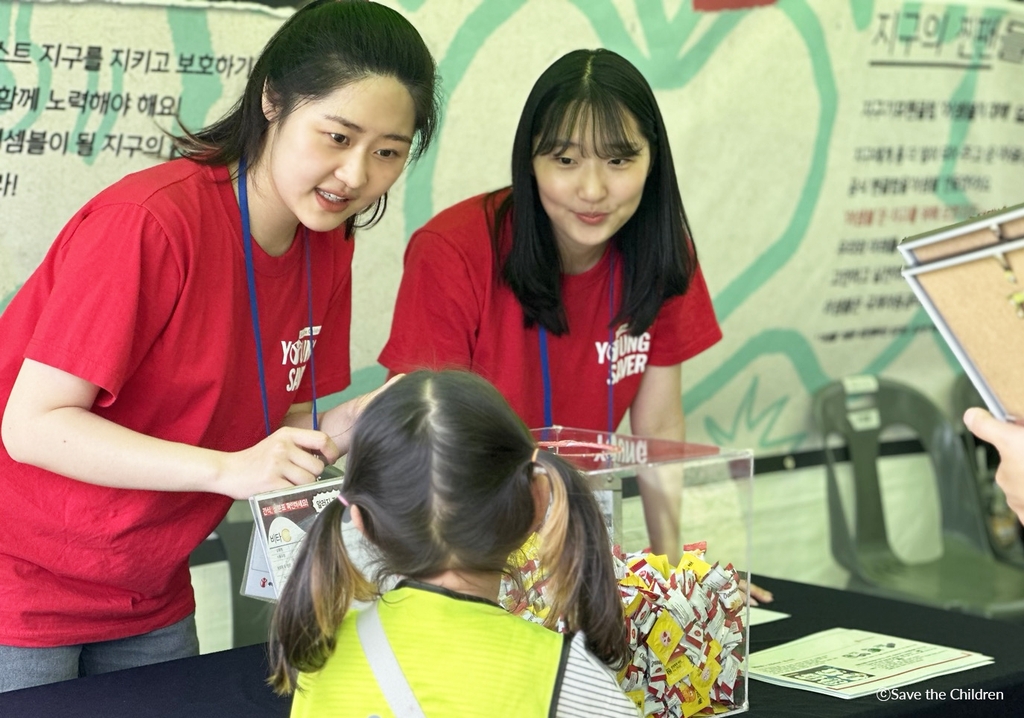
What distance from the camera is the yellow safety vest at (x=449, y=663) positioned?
1084 mm

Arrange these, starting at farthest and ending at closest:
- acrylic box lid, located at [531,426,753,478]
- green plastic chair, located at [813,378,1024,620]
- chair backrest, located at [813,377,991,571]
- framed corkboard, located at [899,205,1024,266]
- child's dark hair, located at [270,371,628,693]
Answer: chair backrest, located at [813,377,991,571] → green plastic chair, located at [813,378,1024,620] → acrylic box lid, located at [531,426,753,478] → child's dark hair, located at [270,371,628,693] → framed corkboard, located at [899,205,1024,266]

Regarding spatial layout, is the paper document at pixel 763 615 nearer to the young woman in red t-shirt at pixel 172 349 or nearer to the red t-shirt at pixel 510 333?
the red t-shirt at pixel 510 333

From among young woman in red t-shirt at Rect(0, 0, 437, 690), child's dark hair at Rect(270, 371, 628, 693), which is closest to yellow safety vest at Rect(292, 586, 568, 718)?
child's dark hair at Rect(270, 371, 628, 693)

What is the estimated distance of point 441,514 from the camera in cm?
114

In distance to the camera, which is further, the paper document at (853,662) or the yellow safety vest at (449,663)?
the paper document at (853,662)

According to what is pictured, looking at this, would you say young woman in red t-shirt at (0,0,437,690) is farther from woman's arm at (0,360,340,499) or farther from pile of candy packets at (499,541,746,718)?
pile of candy packets at (499,541,746,718)

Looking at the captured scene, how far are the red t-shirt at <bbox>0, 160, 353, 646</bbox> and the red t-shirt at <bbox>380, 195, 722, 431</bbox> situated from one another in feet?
1.10

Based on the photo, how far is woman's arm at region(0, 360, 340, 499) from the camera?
133cm

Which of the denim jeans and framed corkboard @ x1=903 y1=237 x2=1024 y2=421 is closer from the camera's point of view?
framed corkboard @ x1=903 y1=237 x2=1024 y2=421

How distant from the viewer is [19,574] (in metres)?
1.46

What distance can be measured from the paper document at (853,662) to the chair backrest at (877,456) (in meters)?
1.54

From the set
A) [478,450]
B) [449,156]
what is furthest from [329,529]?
[449,156]

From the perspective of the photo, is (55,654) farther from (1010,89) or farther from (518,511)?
(1010,89)

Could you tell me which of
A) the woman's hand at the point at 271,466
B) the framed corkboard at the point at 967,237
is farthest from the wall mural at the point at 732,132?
the framed corkboard at the point at 967,237
